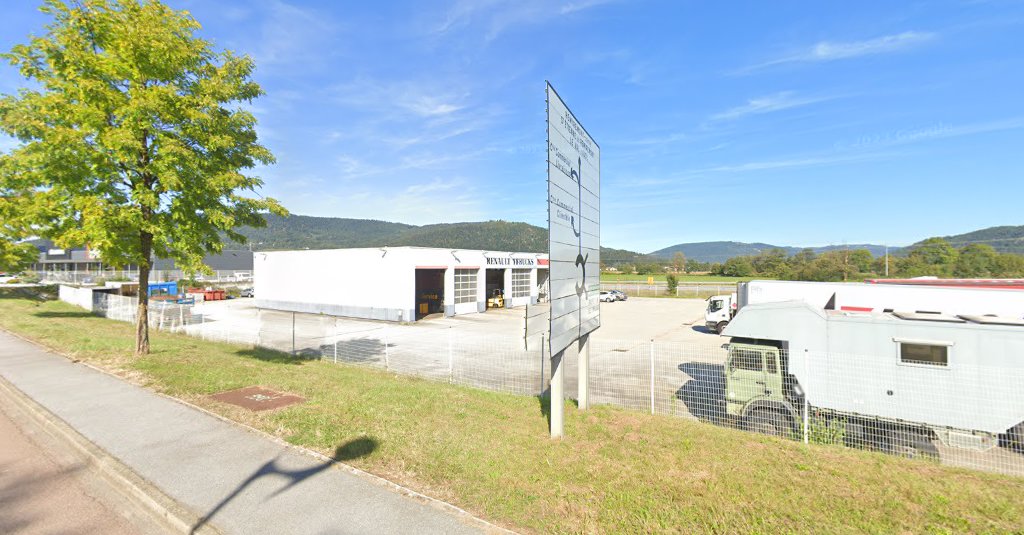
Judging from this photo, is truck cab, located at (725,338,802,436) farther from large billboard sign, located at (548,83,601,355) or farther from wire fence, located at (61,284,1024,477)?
large billboard sign, located at (548,83,601,355)

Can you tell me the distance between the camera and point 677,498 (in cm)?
477

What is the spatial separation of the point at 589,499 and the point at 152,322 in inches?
945

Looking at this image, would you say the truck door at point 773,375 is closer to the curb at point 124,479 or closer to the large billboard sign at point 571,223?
the large billboard sign at point 571,223

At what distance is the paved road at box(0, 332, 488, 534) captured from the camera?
434 centimetres

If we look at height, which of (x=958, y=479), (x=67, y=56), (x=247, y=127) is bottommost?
(x=958, y=479)

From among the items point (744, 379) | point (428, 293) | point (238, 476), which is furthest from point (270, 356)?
point (428, 293)

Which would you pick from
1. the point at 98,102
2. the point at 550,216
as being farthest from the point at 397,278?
the point at 550,216

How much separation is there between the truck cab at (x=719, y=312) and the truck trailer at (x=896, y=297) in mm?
7300

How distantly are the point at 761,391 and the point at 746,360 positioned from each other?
0.60 meters

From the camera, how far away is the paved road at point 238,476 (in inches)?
171

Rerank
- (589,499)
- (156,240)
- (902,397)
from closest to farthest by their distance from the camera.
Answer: (589,499), (902,397), (156,240)

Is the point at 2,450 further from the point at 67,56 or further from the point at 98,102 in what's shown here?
the point at 67,56

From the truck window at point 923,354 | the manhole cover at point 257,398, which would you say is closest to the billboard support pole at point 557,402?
the manhole cover at point 257,398

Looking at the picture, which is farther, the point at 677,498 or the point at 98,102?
the point at 98,102
